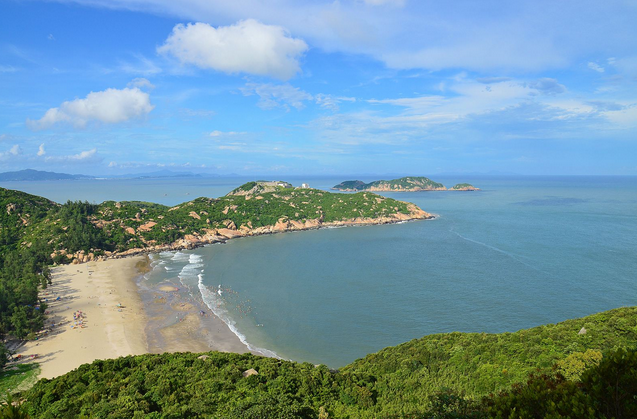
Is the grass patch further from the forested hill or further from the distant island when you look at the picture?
the distant island

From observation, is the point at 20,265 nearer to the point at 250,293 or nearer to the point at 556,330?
the point at 250,293

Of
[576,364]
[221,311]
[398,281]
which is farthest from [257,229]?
[576,364]

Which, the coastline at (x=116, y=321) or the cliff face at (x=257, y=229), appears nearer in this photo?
the coastline at (x=116, y=321)

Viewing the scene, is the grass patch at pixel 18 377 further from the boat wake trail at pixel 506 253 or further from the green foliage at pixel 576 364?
the boat wake trail at pixel 506 253

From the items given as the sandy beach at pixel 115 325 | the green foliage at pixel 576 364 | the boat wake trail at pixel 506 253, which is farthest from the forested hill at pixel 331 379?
the boat wake trail at pixel 506 253

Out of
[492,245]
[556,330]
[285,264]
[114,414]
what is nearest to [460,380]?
[556,330]

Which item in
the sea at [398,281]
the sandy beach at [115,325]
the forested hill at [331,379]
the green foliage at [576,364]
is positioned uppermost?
the green foliage at [576,364]

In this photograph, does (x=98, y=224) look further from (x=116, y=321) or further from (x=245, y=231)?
(x=116, y=321)

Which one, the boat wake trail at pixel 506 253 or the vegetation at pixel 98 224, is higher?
the vegetation at pixel 98 224
